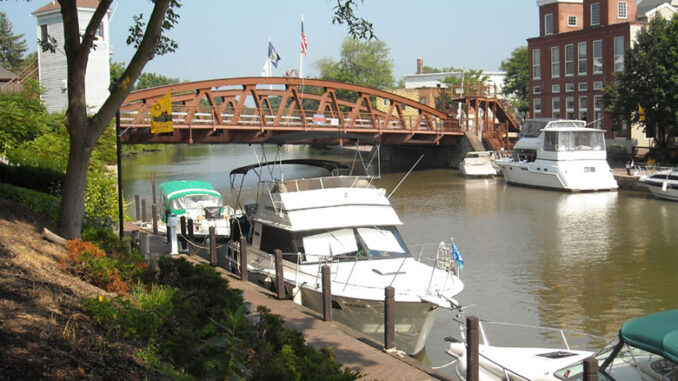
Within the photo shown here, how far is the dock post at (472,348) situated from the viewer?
9.84 m

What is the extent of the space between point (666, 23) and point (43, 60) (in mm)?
41015

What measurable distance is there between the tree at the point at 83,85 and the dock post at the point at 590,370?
770 centimetres

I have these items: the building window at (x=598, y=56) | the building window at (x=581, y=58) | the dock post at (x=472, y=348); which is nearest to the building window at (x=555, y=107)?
the building window at (x=581, y=58)

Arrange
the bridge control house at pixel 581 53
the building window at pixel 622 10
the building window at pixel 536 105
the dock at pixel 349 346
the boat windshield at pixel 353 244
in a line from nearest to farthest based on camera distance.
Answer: the dock at pixel 349 346 → the boat windshield at pixel 353 244 → the bridge control house at pixel 581 53 → the building window at pixel 622 10 → the building window at pixel 536 105

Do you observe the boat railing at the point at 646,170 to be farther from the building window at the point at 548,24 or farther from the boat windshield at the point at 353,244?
the boat windshield at the point at 353,244

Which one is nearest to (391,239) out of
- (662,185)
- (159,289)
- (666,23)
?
(159,289)

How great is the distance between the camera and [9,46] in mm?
126875

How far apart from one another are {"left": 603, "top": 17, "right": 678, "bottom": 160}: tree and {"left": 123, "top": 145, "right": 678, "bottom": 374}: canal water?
7509mm

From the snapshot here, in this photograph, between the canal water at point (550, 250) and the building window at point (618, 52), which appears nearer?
the canal water at point (550, 250)

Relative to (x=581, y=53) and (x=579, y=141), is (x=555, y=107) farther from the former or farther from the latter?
(x=579, y=141)

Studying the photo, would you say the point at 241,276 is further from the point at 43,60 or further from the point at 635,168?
the point at 43,60

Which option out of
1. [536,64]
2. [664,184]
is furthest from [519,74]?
[664,184]

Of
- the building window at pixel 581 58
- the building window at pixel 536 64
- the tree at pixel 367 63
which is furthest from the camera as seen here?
the tree at pixel 367 63

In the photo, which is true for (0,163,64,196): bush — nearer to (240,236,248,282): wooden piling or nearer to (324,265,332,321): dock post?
(240,236,248,282): wooden piling
